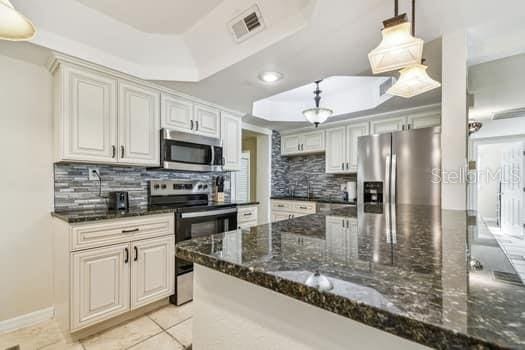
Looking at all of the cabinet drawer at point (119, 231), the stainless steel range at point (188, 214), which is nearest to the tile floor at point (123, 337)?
the stainless steel range at point (188, 214)

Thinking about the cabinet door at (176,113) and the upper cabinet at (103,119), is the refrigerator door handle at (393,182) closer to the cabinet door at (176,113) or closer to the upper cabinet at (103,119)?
the cabinet door at (176,113)

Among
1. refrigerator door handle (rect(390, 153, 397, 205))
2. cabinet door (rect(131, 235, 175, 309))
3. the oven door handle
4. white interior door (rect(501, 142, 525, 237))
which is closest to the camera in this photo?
cabinet door (rect(131, 235, 175, 309))

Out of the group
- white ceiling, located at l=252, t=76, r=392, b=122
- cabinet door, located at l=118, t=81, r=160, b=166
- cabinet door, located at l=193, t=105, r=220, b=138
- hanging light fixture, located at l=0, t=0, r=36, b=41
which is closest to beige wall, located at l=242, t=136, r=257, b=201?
white ceiling, located at l=252, t=76, r=392, b=122

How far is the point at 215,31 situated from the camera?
2.09 meters

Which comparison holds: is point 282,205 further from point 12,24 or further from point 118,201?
point 12,24

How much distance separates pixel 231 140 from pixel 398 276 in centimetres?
308

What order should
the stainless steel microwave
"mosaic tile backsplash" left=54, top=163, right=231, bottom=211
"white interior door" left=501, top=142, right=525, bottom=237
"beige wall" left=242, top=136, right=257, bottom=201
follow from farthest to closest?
"beige wall" left=242, top=136, right=257, bottom=201 < "white interior door" left=501, top=142, right=525, bottom=237 < the stainless steel microwave < "mosaic tile backsplash" left=54, top=163, right=231, bottom=211

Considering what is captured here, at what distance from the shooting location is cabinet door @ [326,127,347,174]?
4035 millimetres

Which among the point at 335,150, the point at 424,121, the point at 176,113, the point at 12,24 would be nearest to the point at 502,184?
the point at 424,121

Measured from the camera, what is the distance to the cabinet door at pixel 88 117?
2025 mm

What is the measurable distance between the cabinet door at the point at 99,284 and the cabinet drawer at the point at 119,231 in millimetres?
58

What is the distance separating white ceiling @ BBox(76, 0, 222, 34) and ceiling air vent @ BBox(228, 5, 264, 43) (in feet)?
0.65

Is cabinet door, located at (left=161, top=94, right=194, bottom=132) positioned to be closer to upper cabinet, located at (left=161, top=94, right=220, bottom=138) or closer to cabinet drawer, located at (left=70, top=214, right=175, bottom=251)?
upper cabinet, located at (left=161, top=94, right=220, bottom=138)

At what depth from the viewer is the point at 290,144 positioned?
15.5 feet
